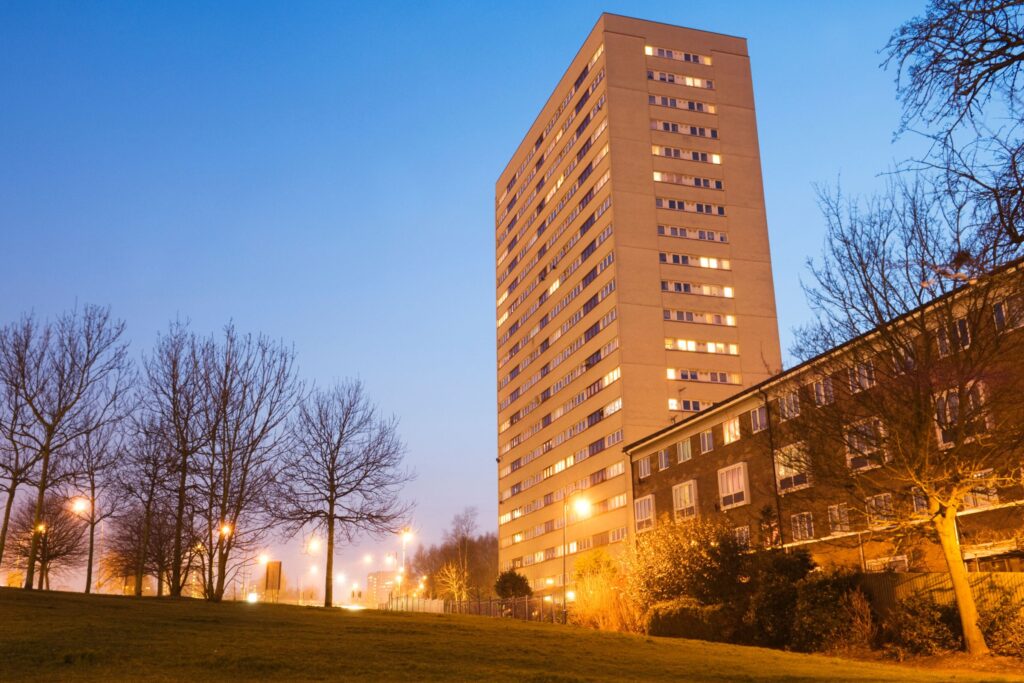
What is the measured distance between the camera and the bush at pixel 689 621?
34.4 meters

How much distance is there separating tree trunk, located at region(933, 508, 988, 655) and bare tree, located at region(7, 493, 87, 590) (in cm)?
5889

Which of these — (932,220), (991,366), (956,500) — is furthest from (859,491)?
(932,220)

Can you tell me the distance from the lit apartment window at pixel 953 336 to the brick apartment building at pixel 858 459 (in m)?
0.05

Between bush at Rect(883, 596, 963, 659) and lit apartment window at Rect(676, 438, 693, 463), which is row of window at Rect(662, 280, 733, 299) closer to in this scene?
lit apartment window at Rect(676, 438, 693, 463)

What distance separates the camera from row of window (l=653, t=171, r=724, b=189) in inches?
4136

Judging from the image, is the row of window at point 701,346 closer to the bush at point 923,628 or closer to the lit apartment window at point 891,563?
the lit apartment window at point 891,563

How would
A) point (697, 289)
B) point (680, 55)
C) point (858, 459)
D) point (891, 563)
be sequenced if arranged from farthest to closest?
point (680, 55), point (697, 289), point (891, 563), point (858, 459)

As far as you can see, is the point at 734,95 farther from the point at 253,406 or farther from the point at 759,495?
the point at 253,406

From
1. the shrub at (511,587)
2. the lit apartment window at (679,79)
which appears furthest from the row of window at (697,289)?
the shrub at (511,587)

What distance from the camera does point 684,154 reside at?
10700 centimetres

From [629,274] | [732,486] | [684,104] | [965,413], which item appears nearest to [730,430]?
[732,486]

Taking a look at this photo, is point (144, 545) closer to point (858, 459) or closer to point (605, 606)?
point (605, 606)

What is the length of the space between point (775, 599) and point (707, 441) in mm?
26340

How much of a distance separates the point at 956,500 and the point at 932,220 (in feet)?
28.0
